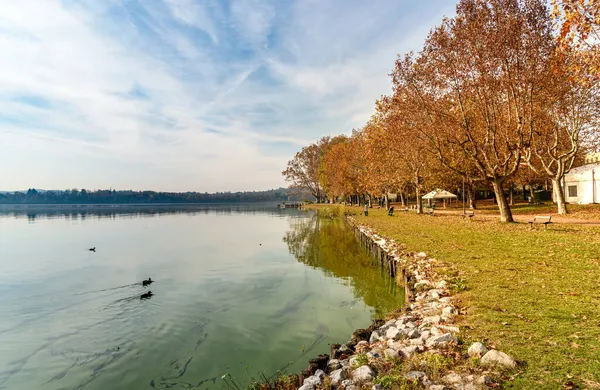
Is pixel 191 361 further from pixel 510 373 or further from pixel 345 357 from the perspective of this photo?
pixel 510 373

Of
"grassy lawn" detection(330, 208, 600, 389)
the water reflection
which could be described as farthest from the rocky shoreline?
the water reflection

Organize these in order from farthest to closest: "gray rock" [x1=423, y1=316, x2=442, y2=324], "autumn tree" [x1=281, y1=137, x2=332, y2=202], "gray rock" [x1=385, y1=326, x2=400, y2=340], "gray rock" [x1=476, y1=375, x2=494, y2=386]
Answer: "autumn tree" [x1=281, y1=137, x2=332, y2=202], "gray rock" [x1=423, y1=316, x2=442, y2=324], "gray rock" [x1=385, y1=326, x2=400, y2=340], "gray rock" [x1=476, y1=375, x2=494, y2=386]

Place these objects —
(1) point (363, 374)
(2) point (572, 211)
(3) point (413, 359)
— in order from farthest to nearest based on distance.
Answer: (2) point (572, 211) < (3) point (413, 359) < (1) point (363, 374)

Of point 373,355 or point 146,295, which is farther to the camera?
point 146,295

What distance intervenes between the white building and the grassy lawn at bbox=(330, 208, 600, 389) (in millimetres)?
29451

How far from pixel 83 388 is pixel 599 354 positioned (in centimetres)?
1023

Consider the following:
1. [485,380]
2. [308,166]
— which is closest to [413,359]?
[485,380]

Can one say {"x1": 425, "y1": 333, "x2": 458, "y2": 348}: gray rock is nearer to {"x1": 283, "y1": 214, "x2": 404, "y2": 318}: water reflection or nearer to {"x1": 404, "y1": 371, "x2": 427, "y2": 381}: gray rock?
{"x1": 404, "y1": 371, "x2": 427, "y2": 381}: gray rock

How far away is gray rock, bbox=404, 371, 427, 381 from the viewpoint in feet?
17.5

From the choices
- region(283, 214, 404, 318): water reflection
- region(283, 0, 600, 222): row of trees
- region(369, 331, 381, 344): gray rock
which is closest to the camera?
region(369, 331, 381, 344): gray rock

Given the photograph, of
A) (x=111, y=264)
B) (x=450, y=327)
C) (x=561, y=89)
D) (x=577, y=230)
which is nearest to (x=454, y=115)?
(x=561, y=89)

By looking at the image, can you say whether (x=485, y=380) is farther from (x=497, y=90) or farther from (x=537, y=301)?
(x=497, y=90)

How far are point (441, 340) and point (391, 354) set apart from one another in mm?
1064

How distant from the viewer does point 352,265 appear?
20078 millimetres
